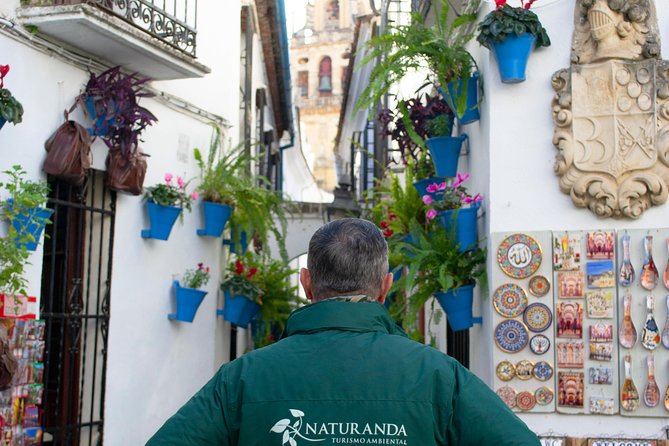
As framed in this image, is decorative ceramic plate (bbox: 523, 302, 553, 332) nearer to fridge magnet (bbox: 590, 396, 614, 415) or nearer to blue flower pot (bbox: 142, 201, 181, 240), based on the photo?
fridge magnet (bbox: 590, 396, 614, 415)

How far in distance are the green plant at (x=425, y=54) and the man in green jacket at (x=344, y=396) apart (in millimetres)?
4419

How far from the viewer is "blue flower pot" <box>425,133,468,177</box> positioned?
7207 millimetres

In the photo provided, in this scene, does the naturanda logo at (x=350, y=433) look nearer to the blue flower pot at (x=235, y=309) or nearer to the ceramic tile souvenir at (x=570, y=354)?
the ceramic tile souvenir at (x=570, y=354)

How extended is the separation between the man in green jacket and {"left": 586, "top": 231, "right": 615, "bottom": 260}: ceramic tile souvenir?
3924 millimetres

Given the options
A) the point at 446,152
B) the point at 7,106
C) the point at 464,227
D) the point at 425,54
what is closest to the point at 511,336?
→ the point at 464,227

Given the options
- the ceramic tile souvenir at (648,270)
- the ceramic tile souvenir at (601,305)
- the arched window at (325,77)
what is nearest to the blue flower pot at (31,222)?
the ceramic tile souvenir at (601,305)

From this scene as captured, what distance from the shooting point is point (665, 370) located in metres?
5.89

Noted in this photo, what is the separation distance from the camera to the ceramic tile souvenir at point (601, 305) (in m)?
6.00

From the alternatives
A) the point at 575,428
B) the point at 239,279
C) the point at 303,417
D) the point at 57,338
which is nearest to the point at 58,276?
the point at 57,338

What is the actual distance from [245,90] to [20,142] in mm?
7065

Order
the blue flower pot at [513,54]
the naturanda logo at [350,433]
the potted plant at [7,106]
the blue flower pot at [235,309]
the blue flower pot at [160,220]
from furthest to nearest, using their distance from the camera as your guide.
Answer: the blue flower pot at [235,309], the blue flower pot at [160,220], the blue flower pot at [513,54], the potted plant at [7,106], the naturanda logo at [350,433]

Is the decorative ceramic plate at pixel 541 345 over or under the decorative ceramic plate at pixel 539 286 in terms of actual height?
under

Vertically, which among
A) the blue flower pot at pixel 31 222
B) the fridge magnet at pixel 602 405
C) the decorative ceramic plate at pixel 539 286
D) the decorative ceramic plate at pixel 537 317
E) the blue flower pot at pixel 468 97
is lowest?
the fridge magnet at pixel 602 405

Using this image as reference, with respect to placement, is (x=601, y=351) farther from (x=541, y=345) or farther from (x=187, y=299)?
(x=187, y=299)
